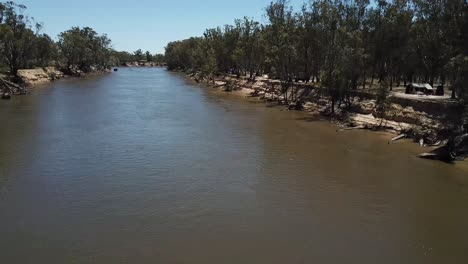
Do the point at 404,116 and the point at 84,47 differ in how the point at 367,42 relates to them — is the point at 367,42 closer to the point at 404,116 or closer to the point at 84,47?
the point at 404,116

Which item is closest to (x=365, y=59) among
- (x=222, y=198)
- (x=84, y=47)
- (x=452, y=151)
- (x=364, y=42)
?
(x=364, y=42)

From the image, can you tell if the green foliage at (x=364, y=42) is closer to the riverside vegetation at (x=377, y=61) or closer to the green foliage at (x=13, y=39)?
the riverside vegetation at (x=377, y=61)

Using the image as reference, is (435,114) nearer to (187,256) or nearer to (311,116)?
(311,116)

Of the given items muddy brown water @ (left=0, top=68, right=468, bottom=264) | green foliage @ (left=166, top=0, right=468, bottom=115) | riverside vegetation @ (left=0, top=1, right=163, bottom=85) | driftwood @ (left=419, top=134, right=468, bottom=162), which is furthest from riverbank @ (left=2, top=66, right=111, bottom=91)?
driftwood @ (left=419, top=134, right=468, bottom=162)

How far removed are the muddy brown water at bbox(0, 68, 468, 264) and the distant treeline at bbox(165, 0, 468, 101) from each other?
449 inches

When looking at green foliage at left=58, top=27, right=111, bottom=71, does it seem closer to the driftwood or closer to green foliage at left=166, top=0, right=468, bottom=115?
green foliage at left=166, top=0, right=468, bottom=115

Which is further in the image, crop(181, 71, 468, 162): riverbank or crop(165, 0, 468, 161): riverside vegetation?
crop(165, 0, 468, 161): riverside vegetation

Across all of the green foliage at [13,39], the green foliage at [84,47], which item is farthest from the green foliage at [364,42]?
the green foliage at [84,47]

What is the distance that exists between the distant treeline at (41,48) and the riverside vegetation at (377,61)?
157 feet

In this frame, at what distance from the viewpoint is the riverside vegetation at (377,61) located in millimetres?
39688

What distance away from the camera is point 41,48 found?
351 feet

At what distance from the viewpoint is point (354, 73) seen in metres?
52.2

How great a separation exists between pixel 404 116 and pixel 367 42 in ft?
58.7

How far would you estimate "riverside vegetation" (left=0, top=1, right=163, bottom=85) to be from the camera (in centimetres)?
7969
